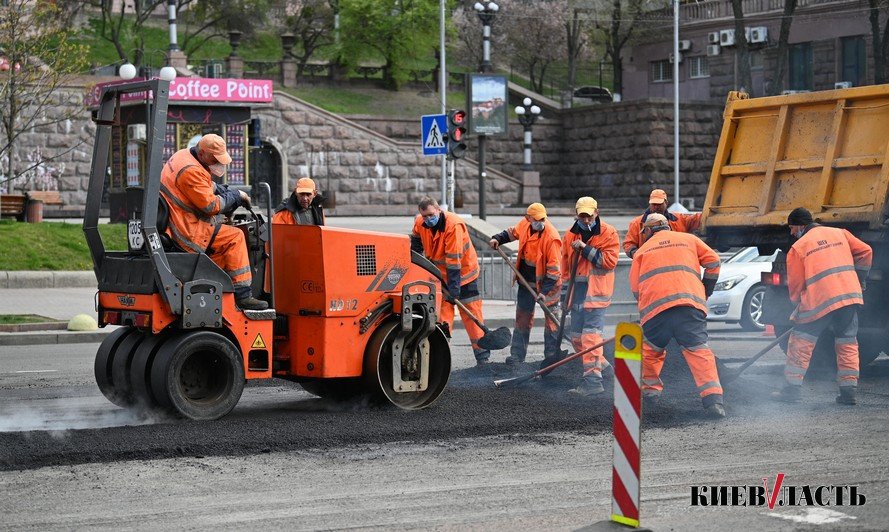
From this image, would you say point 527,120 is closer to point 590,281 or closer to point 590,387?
point 590,281

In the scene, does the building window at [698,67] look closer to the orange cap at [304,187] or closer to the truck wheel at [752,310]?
the truck wheel at [752,310]

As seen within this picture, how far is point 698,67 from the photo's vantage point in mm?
49750

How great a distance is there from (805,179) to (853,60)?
3334cm

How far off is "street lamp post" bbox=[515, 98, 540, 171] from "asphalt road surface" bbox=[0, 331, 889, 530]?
1272 inches

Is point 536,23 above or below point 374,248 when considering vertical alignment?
above

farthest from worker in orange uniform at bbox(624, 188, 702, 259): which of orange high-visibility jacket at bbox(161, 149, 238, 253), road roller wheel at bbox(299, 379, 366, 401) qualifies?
orange high-visibility jacket at bbox(161, 149, 238, 253)

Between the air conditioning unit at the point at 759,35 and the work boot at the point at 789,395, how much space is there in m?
36.0

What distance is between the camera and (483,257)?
846 inches

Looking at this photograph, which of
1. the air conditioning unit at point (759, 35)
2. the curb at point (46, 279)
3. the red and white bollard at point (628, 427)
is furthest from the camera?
the air conditioning unit at point (759, 35)

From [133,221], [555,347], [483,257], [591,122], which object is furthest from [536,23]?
[133,221]

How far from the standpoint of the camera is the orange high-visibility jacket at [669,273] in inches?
385

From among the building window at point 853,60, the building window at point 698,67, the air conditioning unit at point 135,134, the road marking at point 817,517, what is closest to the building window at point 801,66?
the building window at point 853,60

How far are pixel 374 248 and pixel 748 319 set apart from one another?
372 inches

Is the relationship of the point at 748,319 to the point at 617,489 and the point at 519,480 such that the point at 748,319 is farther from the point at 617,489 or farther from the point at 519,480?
the point at 617,489
